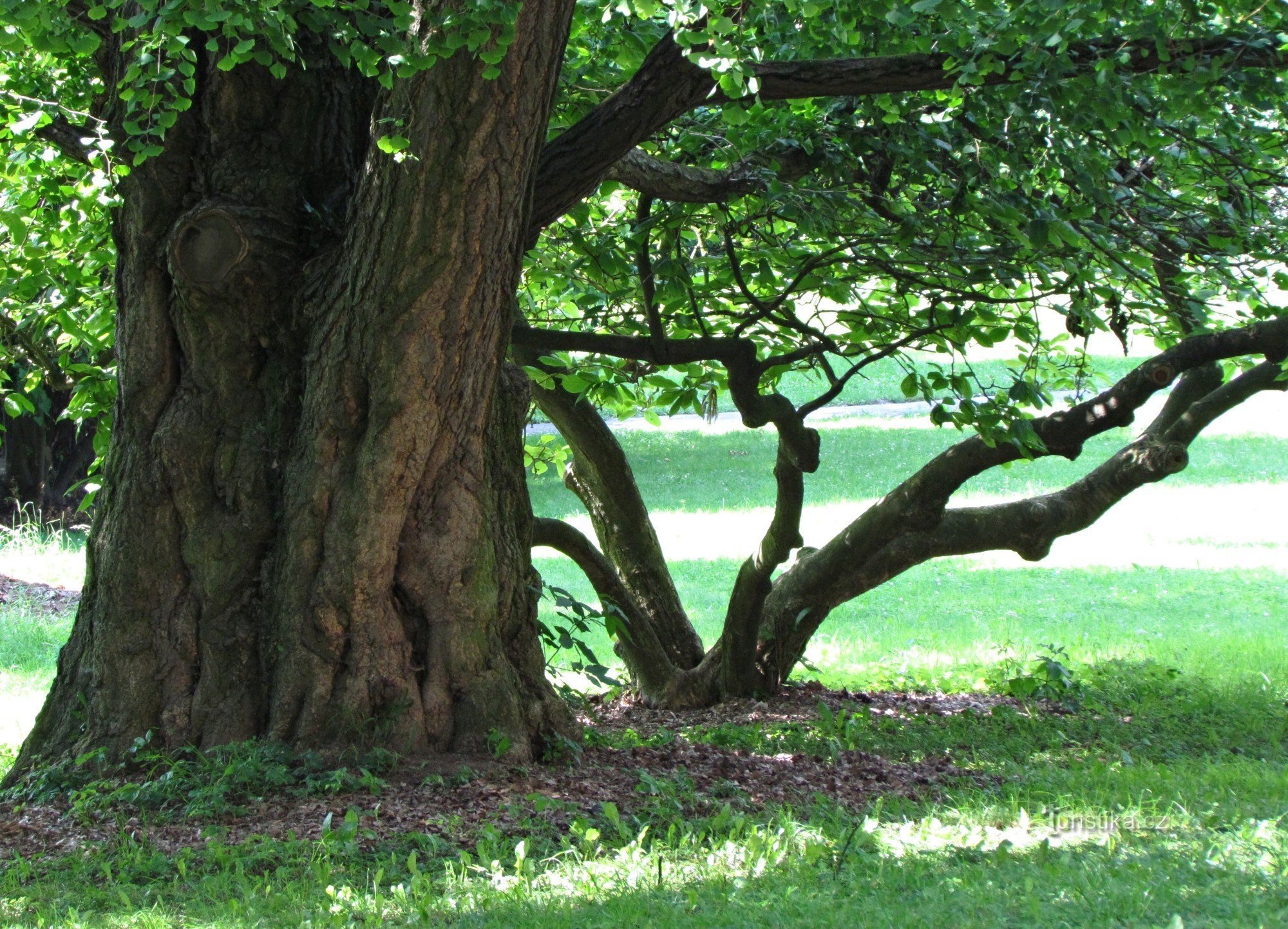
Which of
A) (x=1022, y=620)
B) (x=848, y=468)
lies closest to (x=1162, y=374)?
(x=1022, y=620)

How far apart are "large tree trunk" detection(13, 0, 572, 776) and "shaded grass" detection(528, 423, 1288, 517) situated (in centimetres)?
1679

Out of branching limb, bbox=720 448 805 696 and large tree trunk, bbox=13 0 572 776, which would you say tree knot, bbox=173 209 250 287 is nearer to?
large tree trunk, bbox=13 0 572 776

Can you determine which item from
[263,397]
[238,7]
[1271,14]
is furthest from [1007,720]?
[238,7]

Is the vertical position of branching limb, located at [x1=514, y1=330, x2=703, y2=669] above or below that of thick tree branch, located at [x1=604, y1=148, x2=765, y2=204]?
below

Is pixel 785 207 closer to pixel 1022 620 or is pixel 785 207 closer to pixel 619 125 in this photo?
pixel 619 125

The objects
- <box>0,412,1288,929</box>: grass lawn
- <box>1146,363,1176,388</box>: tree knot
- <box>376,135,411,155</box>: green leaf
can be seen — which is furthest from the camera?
<box>1146,363,1176,388</box>: tree knot

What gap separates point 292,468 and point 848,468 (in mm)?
20452

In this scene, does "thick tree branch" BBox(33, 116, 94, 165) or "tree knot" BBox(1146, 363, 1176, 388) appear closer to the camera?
A: "thick tree branch" BBox(33, 116, 94, 165)

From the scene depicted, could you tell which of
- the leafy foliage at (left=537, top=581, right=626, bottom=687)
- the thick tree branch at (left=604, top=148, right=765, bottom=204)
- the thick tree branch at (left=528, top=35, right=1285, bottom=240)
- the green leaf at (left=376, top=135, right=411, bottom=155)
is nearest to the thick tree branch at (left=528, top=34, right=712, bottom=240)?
the thick tree branch at (left=528, top=35, right=1285, bottom=240)

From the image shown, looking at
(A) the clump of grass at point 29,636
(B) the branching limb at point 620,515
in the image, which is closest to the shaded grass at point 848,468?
(A) the clump of grass at point 29,636

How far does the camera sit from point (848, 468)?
24.2 metres

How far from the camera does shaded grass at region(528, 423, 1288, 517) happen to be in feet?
73.5

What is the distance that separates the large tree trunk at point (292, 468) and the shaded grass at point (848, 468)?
16786 mm

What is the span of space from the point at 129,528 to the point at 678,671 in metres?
3.67
